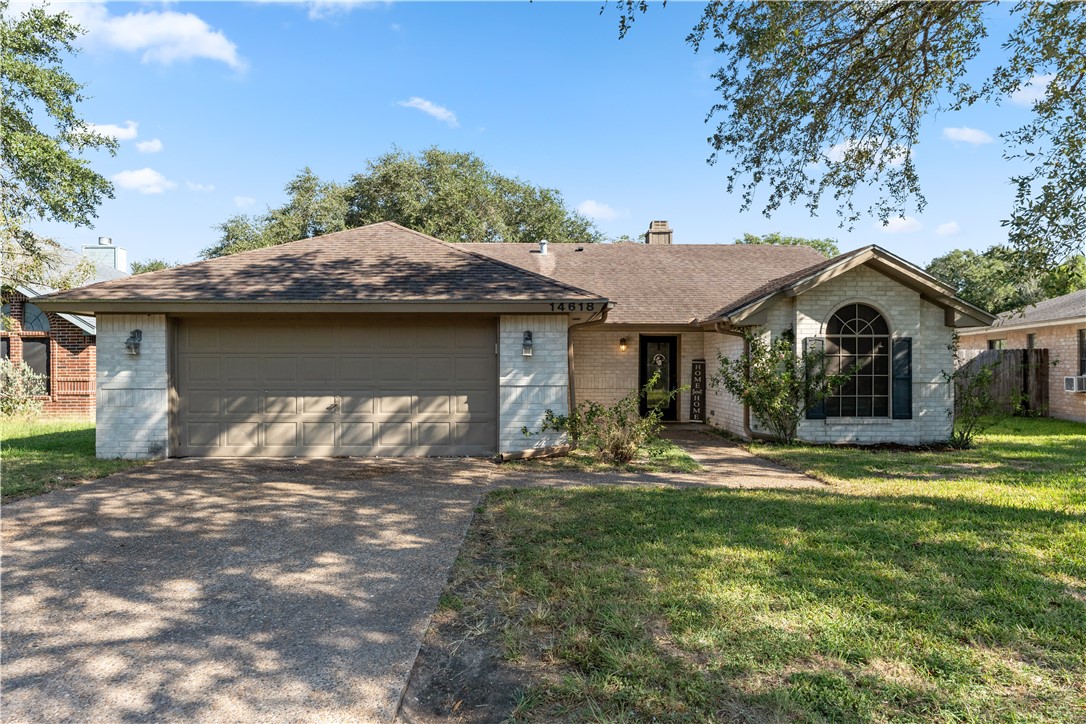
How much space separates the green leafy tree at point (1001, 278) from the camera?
7.68 meters

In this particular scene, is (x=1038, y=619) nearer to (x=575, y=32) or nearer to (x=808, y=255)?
(x=575, y=32)

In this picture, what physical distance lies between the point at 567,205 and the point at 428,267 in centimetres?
2465

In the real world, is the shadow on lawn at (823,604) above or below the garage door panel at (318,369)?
below

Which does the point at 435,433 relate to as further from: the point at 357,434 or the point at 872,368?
the point at 872,368

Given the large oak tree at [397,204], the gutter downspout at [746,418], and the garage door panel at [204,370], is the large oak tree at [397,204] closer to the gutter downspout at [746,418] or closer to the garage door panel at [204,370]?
the gutter downspout at [746,418]

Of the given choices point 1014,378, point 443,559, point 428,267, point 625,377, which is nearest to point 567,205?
point 625,377

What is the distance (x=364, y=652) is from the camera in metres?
3.15

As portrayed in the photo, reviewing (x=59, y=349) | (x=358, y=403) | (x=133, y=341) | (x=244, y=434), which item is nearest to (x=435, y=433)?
(x=358, y=403)

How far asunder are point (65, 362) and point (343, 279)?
40.8 feet

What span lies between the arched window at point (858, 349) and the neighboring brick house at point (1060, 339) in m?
5.36

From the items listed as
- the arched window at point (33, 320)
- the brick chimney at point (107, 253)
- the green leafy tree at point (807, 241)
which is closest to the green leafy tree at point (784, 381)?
the arched window at point (33, 320)

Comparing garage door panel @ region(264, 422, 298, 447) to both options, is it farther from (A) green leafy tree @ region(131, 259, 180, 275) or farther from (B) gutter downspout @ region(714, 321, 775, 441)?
(A) green leafy tree @ region(131, 259, 180, 275)

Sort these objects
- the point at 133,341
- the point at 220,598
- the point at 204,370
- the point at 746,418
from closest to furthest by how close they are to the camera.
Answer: the point at 220,598 < the point at 133,341 < the point at 204,370 < the point at 746,418

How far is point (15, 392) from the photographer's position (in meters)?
15.4
